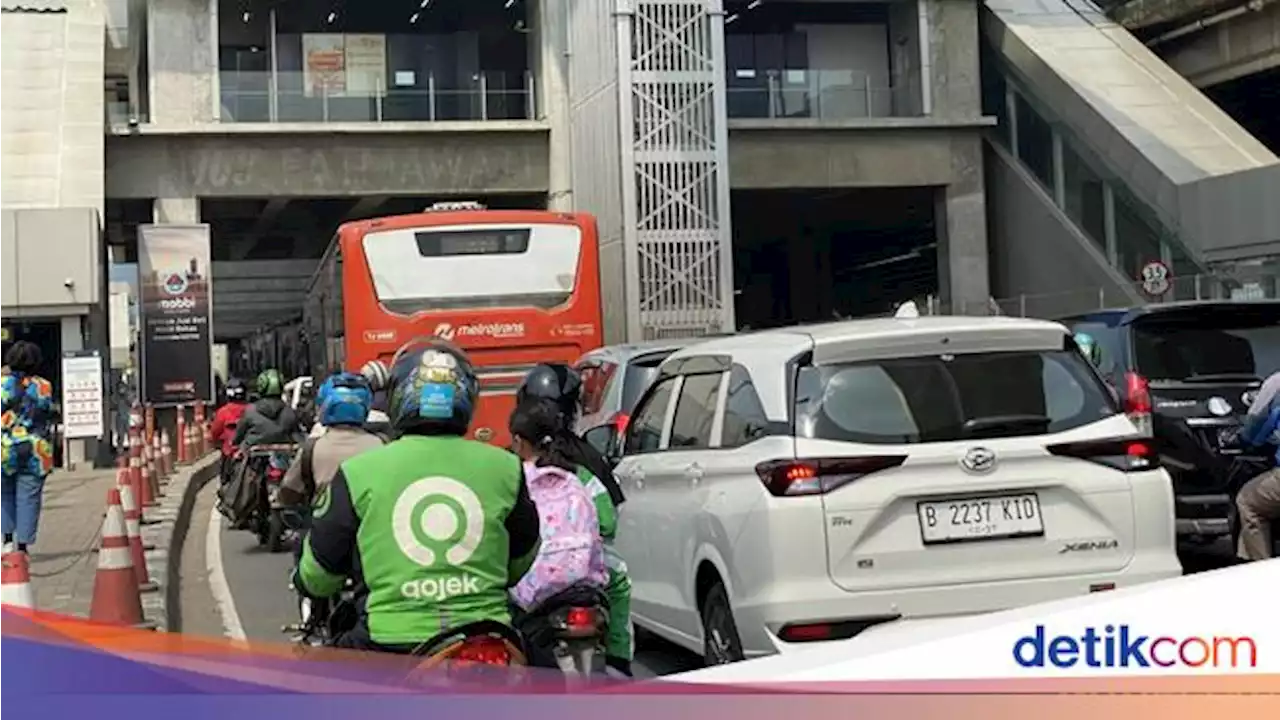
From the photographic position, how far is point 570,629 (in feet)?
15.5

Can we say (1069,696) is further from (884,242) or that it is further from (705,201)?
(884,242)

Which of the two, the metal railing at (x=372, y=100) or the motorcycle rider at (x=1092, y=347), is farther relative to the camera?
the metal railing at (x=372, y=100)

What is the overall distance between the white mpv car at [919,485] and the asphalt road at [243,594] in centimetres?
144

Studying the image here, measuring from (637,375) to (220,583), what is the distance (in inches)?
151

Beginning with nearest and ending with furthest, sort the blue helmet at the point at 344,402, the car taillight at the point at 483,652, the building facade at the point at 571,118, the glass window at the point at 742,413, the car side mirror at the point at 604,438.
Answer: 1. the car taillight at the point at 483,652
2. the glass window at the point at 742,413
3. the blue helmet at the point at 344,402
4. the car side mirror at the point at 604,438
5. the building facade at the point at 571,118

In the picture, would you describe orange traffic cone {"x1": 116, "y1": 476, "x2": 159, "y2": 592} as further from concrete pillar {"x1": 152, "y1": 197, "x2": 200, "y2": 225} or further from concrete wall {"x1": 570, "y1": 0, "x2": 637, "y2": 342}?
concrete pillar {"x1": 152, "y1": 197, "x2": 200, "y2": 225}

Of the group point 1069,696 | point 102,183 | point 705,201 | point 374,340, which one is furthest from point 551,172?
point 1069,696

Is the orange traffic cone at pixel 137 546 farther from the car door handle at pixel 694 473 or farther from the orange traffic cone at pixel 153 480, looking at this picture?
the orange traffic cone at pixel 153 480

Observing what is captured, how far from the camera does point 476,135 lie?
34.5 metres

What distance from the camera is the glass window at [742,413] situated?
255 inches

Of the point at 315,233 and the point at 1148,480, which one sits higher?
the point at 315,233

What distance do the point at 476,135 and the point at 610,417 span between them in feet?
79.5

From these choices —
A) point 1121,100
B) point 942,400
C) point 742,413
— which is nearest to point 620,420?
point 742,413

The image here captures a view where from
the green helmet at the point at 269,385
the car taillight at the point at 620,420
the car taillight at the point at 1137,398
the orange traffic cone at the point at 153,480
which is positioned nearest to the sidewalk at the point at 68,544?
the orange traffic cone at the point at 153,480
